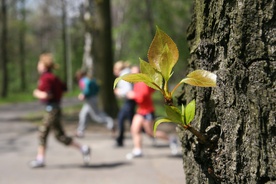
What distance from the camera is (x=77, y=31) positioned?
139 ft

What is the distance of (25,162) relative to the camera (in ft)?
27.1

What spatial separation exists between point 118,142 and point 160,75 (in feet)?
28.7

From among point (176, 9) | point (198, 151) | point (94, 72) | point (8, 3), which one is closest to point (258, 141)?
point (198, 151)

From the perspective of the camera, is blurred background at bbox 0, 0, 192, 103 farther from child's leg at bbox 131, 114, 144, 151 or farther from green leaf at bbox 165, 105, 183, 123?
child's leg at bbox 131, 114, 144, 151

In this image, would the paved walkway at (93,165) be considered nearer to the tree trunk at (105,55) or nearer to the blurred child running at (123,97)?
the blurred child running at (123,97)

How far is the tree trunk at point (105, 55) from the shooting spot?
14492mm

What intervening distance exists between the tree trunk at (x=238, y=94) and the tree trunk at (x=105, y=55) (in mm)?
13182

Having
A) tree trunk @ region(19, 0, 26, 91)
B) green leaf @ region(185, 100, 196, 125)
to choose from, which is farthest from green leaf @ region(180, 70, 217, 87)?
tree trunk @ region(19, 0, 26, 91)

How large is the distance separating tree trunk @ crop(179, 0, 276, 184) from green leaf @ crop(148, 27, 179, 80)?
0.55ft

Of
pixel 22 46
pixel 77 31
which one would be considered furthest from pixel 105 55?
pixel 22 46

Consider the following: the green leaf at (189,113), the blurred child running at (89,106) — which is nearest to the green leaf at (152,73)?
the green leaf at (189,113)

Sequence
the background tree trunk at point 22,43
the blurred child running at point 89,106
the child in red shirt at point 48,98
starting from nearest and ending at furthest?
the child in red shirt at point 48,98 < the blurred child running at point 89,106 < the background tree trunk at point 22,43

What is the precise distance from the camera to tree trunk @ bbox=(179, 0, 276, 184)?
3.72 feet

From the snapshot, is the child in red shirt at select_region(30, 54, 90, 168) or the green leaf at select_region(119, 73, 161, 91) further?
the child in red shirt at select_region(30, 54, 90, 168)
